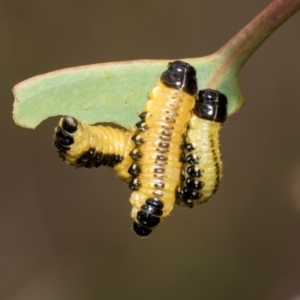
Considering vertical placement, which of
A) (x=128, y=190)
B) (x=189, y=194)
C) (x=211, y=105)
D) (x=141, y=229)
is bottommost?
(x=141, y=229)

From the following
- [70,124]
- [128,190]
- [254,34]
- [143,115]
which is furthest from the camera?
[128,190]

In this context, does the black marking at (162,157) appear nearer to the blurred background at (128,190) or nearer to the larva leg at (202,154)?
the larva leg at (202,154)

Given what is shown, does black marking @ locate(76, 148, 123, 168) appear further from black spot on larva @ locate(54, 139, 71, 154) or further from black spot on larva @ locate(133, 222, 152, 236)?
black spot on larva @ locate(133, 222, 152, 236)

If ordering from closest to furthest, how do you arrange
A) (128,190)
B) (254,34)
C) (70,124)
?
(254,34) → (70,124) → (128,190)

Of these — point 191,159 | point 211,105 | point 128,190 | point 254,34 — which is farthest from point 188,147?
point 128,190

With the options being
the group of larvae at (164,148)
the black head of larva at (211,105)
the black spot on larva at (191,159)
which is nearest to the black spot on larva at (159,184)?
the group of larvae at (164,148)

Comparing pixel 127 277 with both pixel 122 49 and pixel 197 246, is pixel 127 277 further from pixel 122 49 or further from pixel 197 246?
pixel 122 49

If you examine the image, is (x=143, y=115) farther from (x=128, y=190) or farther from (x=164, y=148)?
(x=128, y=190)
